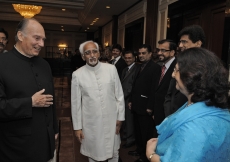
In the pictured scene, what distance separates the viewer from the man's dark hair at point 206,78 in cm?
100

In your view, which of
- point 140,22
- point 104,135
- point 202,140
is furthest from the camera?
point 140,22

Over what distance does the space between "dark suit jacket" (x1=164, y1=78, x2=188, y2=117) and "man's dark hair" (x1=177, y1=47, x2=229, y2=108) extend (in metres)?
1.05

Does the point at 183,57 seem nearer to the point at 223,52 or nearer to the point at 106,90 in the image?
the point at 106,90

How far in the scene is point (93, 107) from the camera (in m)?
2.22

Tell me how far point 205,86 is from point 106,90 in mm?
1373

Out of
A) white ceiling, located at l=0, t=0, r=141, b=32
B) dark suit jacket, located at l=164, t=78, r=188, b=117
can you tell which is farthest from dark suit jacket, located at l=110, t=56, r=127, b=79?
white ceiling, located at l=0, t=0, r=141, b=32

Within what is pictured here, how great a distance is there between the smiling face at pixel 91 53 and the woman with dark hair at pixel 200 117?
4.22 ft

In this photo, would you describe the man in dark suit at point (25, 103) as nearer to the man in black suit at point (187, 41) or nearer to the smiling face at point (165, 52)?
the man in black suit at point (187, 41)

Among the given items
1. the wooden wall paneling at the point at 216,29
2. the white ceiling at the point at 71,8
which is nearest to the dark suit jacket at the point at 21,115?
the wooden wall paneling at the point at 216,29

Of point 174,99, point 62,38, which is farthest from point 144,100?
point 62,38

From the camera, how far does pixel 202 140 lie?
2.99ft

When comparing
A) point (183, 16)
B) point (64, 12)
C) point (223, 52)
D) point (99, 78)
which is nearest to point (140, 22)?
point (183, 16)

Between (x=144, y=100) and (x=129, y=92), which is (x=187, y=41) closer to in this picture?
(x=144, y=100)

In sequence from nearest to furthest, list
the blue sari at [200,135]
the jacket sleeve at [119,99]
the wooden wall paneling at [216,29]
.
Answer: the blue sari at [200,135]
the jacket sleeve at [119,99]
the wooden wall paneling at [216,29]
